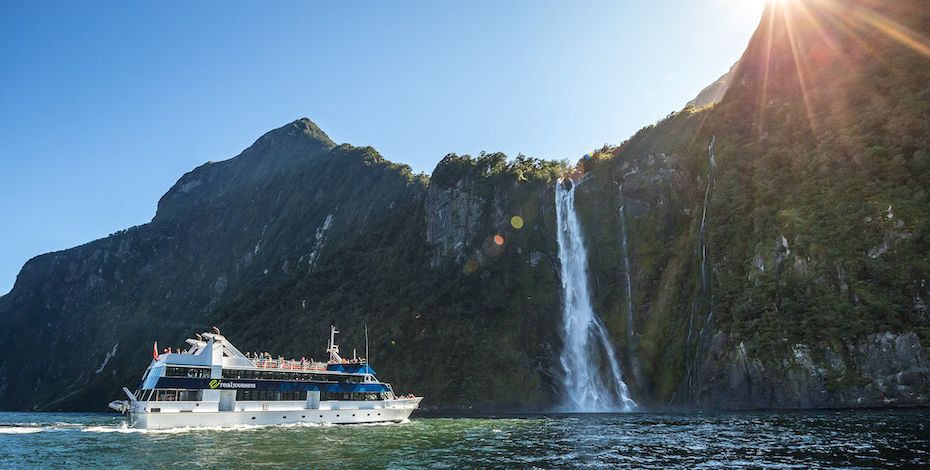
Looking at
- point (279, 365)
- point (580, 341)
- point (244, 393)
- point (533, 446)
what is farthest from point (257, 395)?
point (580, 341)

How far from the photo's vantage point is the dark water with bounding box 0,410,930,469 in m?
27.9

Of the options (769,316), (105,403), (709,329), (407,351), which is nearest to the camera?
(769,316)

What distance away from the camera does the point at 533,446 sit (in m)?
34.9

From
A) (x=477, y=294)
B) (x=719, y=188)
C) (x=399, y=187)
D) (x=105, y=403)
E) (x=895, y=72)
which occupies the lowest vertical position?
(x=105, y=403)

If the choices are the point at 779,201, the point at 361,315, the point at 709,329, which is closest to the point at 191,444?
the point at 709,329

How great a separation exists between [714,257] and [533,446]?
164 feet

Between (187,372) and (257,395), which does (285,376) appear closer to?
(257,395)

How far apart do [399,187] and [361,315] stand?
2114 inches

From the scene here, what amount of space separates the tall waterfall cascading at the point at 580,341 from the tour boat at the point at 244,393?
96.7ft

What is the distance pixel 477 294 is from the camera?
10656 cm

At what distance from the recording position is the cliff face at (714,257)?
59.5 metres

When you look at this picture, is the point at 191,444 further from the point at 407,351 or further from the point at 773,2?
the point at 773,2

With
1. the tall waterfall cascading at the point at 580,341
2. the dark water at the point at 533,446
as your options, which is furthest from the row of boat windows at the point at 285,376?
the tall waterfall cascading at the point at 580,341

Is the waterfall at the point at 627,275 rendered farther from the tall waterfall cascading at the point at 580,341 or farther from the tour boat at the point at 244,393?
the tour boat at the point at 244,393
